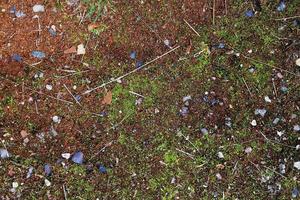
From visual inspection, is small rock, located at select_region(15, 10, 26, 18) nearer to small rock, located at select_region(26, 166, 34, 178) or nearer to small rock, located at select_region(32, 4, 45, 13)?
small rock, located at select_region(32, 4, 45, 13)

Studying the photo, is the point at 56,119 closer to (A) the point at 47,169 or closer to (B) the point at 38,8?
(A) the point at 47,169

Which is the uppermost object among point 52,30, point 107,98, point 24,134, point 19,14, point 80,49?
point 19,14

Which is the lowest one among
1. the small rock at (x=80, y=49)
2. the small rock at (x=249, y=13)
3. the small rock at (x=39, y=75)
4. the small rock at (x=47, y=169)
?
the small rock at (x=47, y=169)

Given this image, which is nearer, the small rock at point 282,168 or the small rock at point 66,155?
the small rock at point 66,155

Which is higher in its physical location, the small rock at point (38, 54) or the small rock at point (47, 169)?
the small rock at point (38, 54)

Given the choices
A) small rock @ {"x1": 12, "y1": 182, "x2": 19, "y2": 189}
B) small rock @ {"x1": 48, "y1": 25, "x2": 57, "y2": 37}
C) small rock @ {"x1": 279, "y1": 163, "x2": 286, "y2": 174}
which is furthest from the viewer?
small rock @ {"x1": 279, "y1": 163, "x2": 286, "y2": 174}

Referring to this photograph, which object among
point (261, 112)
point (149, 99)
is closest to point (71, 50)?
point (149, 99)

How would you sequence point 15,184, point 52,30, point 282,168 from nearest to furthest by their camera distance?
point 15,184, point 52,30, point 282,168

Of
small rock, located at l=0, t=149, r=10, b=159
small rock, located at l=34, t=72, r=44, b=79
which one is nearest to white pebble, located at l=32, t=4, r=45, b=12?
small rock, located at l=34, t=72, r=44, b=79

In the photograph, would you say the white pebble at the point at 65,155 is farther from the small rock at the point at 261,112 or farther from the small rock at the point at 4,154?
the small rock at the point at 261,112

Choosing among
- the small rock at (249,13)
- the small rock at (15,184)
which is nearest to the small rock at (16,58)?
the small rock at (15,184)

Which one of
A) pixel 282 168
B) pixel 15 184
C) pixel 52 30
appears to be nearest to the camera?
pixel 15 184

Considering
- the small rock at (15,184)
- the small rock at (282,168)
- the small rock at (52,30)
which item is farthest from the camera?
the small rock at (282,168)
